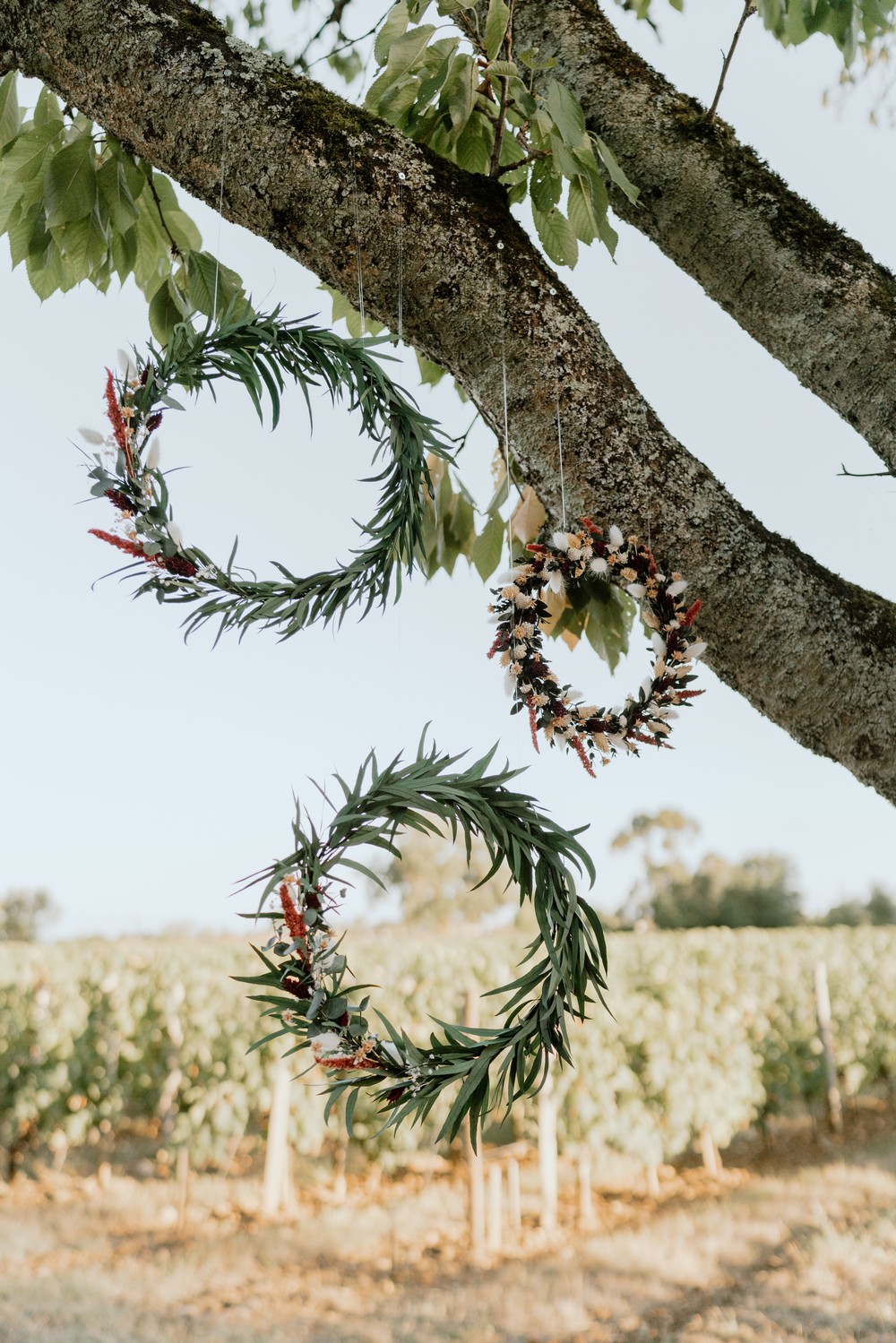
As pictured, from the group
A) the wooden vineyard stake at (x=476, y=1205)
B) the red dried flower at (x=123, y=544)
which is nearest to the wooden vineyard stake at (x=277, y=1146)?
the wooden vineyard stake at (x=476, y=1205)

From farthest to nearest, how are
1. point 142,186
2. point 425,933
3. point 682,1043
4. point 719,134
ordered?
point 425,933, point 682,1043, point 142,186, point 719,134

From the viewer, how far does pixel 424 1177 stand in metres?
5.89

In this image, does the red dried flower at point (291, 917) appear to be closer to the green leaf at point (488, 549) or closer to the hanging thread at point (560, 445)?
the hanging thread at point (560, 445)

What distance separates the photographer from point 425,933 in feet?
22.0

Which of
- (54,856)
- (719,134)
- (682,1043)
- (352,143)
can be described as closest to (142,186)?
(352,143)

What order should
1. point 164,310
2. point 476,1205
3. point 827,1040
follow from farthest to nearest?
point 827,1040 → point 476,1205 → point 164,310

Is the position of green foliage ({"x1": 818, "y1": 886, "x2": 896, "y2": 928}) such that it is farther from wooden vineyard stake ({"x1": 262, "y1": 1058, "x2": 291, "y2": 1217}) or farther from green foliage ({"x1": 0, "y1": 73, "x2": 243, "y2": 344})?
green foliage ({"x1": 0, "y1": 73, "x2": 243, "y2": 344})

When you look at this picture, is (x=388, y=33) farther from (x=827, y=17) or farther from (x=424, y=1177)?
(x=424, y=1177)

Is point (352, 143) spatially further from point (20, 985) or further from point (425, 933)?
point (425, 933)

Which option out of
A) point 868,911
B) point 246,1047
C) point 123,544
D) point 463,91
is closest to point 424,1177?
point 246,1047

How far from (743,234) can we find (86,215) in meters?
0.95

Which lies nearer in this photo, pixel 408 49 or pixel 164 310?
pixel 408 49

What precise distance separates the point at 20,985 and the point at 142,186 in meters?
4.97

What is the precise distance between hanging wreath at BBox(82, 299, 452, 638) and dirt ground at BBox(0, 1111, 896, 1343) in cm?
403
